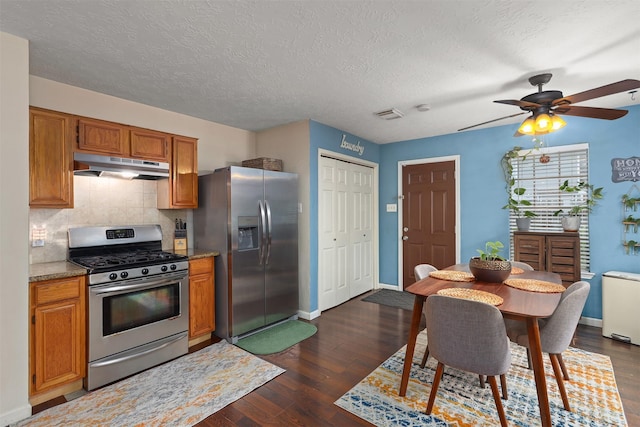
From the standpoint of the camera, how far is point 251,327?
3.40m

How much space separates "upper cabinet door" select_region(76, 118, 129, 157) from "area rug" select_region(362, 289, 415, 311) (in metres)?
3.73

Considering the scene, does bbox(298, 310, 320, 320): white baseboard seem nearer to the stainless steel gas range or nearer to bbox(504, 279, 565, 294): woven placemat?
the stainless steel gas range

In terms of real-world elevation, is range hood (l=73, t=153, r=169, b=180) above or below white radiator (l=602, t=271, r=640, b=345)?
above

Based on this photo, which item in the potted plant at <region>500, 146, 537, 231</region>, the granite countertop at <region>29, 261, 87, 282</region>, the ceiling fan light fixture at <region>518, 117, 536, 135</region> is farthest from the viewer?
the potted plant at <region>500, 146, 537, 231</region>

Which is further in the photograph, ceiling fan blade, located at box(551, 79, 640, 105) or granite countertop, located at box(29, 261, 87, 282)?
granite countertop, located at box(29, 261, 87, 282)

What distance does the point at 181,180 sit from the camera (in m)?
3.41

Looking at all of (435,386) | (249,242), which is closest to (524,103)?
(435,386)

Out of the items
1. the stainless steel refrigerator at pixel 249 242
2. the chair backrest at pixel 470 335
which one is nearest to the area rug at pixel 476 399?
the chair backrest at pixel 470 335

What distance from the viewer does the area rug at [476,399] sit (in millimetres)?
1989

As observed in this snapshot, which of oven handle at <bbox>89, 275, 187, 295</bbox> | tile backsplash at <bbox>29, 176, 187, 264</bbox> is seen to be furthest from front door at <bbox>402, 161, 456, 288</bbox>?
oven handle at <bbox>89, 275, 187, 295</bbox>

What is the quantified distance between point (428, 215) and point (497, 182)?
1073 millimetres

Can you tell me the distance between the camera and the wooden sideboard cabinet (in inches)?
135

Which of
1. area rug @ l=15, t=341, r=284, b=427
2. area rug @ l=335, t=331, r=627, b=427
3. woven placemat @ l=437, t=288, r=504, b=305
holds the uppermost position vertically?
woven placemat @ l=437, t=288, r=504, b=305

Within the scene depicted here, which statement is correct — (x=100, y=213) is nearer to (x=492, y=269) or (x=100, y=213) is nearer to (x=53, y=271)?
(x=53, y=271)
